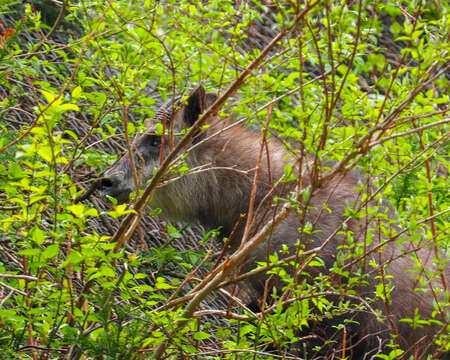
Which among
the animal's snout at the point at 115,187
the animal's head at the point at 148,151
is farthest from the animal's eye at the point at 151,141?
the animal's snout at the point at 115,187

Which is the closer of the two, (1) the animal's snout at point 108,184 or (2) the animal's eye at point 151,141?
(1) the animal's snout at point 108,184

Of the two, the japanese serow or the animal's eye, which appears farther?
the animal's eye

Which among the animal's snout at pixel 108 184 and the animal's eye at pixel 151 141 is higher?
the animal's eye at pixel 151 141

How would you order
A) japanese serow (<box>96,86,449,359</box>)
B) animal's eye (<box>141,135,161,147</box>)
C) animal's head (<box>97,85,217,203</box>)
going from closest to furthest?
japanese serow (<box>96,86,449,359</box>)
animal's head (<box>97,85,217,203</box>)
animal's eye (<box>141,135,161,147</box>)

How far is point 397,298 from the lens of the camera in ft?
12.1

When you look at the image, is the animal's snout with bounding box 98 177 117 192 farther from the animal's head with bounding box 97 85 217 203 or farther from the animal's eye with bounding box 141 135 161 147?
the animal's eye with bounding box 141 135 161 147

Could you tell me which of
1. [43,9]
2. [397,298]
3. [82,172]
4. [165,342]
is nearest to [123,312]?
[165,342]

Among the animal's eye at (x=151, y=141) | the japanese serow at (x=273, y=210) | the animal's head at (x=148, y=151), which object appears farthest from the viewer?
the animal's eye at (x=151, y=141)

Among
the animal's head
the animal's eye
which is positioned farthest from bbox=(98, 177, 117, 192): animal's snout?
the animal's eye

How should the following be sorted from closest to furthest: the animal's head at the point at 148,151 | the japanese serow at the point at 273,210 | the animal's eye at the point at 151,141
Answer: the japanese serow at the point at 273,210 < the animal's head at the point at 148,151 < the animal's eye at the point at 151,141

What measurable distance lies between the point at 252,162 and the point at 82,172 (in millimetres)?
1248

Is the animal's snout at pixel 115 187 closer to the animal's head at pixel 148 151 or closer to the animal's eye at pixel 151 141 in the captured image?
the animal's head at pixel 148 151

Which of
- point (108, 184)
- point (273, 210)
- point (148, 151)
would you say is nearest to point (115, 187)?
point (108, 184)

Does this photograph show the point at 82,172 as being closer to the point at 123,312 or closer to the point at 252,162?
the point at 252,162
